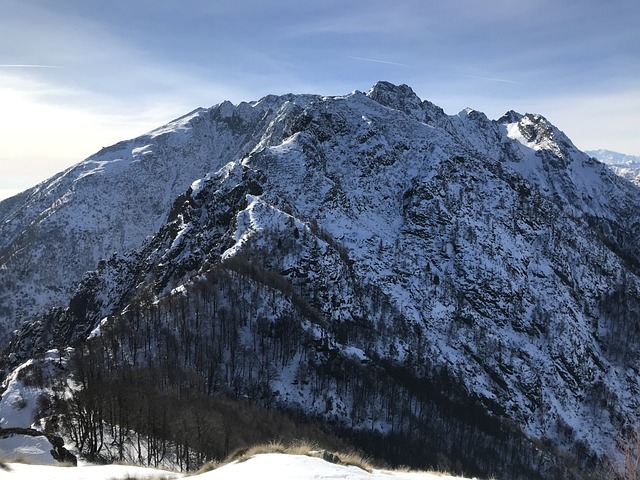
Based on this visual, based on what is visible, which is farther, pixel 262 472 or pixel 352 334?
pixel 352 334

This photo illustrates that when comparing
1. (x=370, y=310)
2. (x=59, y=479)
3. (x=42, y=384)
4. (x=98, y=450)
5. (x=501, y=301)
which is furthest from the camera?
(x=501, y=301)

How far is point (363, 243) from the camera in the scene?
18475 centimetres

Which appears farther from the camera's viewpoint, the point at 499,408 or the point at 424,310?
the point at 424,310

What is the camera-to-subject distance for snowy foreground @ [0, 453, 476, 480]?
61.1 feet

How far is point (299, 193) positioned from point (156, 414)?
13854 cm


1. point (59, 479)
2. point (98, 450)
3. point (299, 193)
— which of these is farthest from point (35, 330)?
point (59, 479)

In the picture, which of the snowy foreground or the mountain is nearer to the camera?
the snowy foreground

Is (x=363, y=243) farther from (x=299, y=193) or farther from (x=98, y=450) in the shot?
(x=98, y=450)

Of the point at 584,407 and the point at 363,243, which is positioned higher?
the point at 363,243

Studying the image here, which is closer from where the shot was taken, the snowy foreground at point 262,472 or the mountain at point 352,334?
the snowy foreground at point 262,472

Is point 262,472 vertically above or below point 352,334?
above

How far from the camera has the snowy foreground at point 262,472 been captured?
18.6 metres

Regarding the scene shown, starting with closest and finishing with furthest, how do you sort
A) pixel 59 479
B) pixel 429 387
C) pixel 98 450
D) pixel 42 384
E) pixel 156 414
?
pixel 59 479 < pixel 98 450 < pixel 156 414 < pixel 42 384 < pixel 429 387

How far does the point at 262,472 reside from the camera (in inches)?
756
